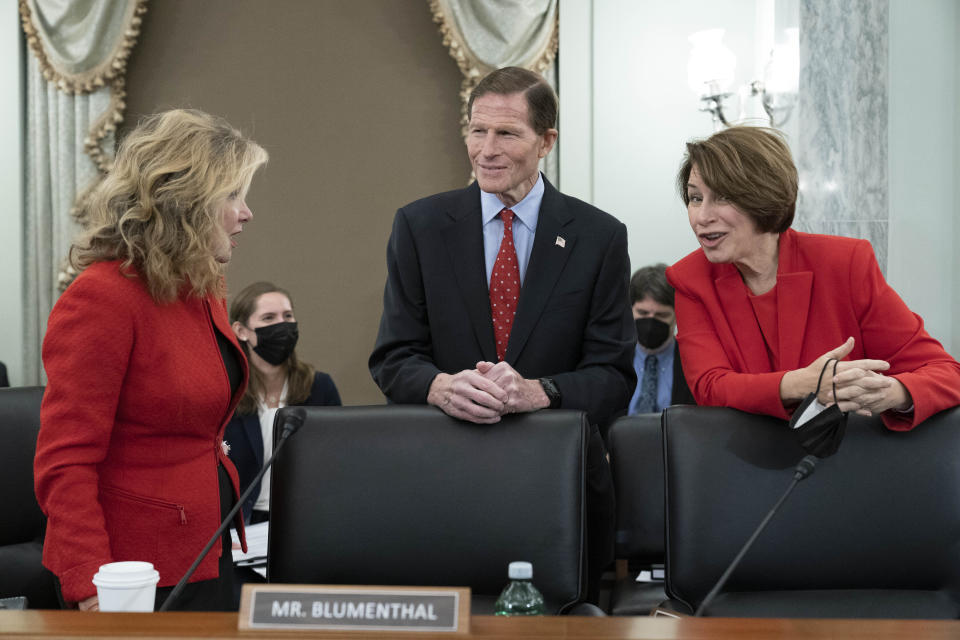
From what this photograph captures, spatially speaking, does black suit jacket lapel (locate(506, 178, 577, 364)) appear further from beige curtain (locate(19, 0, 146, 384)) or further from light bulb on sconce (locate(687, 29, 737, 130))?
beige curtain (locate(19, 0, 146, 384))

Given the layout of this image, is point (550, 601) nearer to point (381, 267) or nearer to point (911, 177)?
point (911, 177)

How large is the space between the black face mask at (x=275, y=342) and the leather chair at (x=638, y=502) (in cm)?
152

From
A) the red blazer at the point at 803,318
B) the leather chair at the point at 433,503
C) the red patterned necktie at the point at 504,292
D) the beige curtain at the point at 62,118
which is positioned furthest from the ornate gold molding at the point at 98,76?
the red blazer at the point at 803,318

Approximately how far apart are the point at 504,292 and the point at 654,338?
6.27 ft

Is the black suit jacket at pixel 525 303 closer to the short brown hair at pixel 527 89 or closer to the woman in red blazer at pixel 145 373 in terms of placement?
the short brown hair at pixel 527 89

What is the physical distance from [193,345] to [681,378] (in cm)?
235

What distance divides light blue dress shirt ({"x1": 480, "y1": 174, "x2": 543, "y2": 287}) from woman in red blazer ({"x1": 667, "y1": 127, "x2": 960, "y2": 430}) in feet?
1.28

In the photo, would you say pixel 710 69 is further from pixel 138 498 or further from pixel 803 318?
pixel 138 498

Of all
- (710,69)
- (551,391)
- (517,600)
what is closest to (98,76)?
(710,69)

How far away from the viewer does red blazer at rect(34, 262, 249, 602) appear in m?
1.58

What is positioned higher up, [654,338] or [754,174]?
[754,174]

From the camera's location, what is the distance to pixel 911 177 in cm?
356

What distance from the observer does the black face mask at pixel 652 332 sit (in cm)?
392

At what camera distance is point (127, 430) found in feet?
5.47
